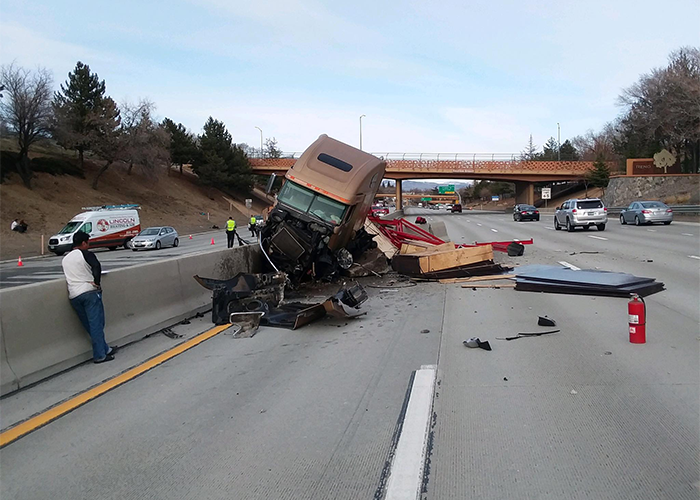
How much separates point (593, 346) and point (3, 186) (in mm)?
46893

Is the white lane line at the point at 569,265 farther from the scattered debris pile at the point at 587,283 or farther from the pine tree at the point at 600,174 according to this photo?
the pine tree at the point at 600,174

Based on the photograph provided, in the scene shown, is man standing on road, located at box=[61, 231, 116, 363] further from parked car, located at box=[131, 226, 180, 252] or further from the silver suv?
parked car, located at box=[131, 226, 180, 252]

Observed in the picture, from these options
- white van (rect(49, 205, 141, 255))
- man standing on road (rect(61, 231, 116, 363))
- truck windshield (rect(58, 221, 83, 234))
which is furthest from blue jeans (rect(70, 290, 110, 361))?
truck windshield (rect(58, 221, 83, 234))

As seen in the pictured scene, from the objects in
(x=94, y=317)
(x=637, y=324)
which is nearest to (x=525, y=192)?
(x=637, y=324)

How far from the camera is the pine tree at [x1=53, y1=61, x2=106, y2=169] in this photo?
1934 inches

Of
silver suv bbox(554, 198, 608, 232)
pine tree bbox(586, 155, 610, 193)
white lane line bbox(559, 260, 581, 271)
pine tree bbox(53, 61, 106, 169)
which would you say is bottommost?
white lane line bbox(559, 260, 581, 271)

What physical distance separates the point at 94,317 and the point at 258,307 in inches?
116

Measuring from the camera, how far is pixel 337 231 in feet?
41.1

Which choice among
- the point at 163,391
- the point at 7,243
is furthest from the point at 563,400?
the point at 7,243

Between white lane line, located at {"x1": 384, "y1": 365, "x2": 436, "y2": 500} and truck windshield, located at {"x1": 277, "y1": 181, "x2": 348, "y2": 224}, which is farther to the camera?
truck windshield, located at {"x1": 277, "y1": 181, "x2": 348, "y2": 224}

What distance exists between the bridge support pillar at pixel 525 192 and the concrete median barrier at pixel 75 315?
241 ft

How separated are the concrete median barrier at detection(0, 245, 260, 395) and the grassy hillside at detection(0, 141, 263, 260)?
26.0 metres

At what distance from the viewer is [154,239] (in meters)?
34.4

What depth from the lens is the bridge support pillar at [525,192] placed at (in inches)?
3105
